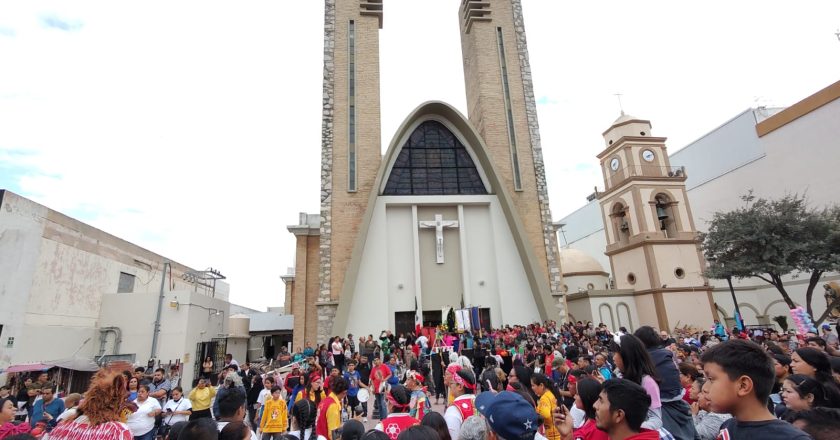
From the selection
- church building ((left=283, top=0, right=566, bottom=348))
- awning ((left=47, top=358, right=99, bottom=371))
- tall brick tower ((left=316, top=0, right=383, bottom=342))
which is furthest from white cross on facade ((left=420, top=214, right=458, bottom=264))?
awning ((left=47, top=358, right=99, bottom=371))

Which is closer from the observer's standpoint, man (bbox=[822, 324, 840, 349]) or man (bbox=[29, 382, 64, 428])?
man (bbox=[29, 382, 64, 428])

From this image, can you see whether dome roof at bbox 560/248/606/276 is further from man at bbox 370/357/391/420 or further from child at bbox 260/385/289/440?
child at bbox 260/385/289/440

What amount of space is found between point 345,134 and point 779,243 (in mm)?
20437

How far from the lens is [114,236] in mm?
20688

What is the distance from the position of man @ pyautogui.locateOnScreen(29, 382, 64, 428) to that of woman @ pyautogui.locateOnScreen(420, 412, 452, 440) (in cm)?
752

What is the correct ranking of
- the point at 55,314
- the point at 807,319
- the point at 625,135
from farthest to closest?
the point at 625,135, the point at 55,314, the point at 807,319

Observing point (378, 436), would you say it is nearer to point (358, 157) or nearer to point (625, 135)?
point (358, 157)

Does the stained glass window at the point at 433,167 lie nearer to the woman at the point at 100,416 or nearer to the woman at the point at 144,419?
the woman at the point at 144,419

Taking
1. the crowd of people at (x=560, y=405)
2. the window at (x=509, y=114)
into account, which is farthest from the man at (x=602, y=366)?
the window at (x=509, y=114)

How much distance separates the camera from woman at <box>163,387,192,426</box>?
6.19 metres

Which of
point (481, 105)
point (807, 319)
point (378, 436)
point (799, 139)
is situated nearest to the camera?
point (378, 436)

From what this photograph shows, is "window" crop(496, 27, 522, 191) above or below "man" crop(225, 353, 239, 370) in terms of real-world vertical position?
above

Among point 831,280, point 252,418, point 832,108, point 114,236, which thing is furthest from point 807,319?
point 114,236

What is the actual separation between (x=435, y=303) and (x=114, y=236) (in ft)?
56.6
